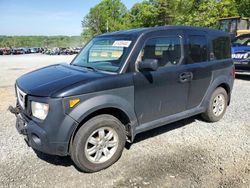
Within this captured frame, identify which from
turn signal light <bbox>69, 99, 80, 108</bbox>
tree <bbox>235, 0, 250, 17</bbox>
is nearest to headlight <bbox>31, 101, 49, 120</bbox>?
turn signal light <bbox>69, 99, 80, 108</bbox>

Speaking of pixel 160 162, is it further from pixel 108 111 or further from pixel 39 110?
pixel 39 110

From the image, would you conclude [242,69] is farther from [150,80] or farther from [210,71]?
[150,80]

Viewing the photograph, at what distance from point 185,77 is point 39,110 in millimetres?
2384

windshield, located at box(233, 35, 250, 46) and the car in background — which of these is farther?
windshield, located at box(233, 35, 250, 46)

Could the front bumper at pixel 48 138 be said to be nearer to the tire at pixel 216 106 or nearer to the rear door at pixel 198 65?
the rear door at pixel 198 65

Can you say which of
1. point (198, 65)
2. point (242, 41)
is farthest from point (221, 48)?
point (242, 41)

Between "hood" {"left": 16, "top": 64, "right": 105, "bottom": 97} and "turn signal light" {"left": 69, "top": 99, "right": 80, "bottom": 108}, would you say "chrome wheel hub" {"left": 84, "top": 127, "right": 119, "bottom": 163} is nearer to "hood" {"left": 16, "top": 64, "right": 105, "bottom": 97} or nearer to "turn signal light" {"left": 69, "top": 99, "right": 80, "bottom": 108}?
"turn signal light" {"left": 69, "top": 99, "right": 80, "bottom": 108}

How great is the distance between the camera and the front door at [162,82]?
3688 millimetres

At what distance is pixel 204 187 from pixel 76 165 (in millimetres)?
1634

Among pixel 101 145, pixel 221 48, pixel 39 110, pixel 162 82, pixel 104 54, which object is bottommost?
pixel 101 145

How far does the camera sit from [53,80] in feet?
11.1

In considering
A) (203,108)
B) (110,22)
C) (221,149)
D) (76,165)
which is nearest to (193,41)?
(203,108)

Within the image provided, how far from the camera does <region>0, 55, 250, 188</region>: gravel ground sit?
10.4ft

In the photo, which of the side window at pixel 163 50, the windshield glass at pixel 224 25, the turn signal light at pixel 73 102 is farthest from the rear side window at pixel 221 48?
the windshield glass at pixel 224 25
